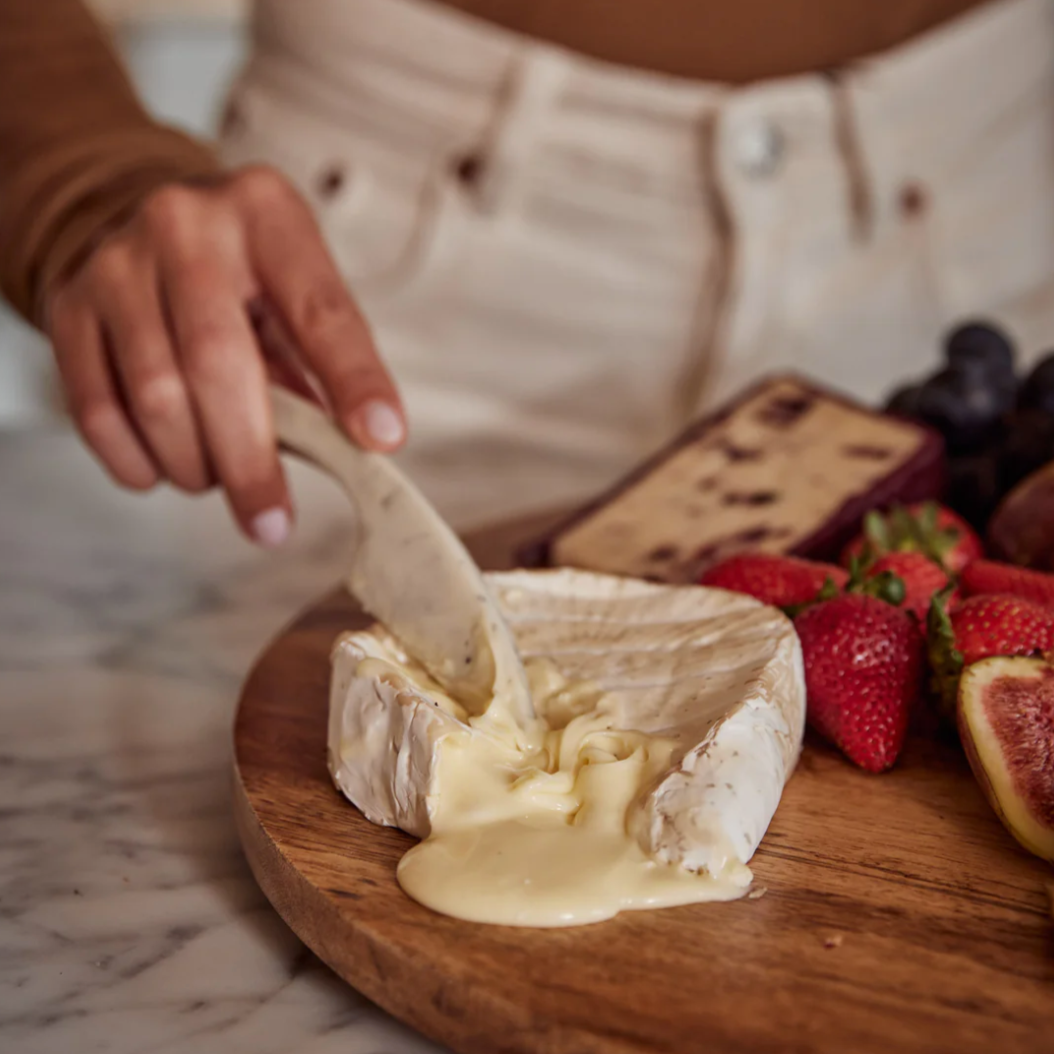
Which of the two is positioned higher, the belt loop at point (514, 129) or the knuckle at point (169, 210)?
the belt loop at point (514, 129)

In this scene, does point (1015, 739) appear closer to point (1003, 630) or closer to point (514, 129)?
point (1003, 630)

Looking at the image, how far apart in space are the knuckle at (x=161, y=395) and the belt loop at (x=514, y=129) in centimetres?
73

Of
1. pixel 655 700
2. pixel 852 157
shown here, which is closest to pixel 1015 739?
pixel 655 700

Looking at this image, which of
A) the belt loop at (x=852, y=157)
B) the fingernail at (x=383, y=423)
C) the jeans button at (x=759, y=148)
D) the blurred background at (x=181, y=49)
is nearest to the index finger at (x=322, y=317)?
the fingernail at (x=383, y=423)

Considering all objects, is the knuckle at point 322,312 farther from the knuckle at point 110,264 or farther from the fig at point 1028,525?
the fig at point 1028,525

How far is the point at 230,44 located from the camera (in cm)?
298

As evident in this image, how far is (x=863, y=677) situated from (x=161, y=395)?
750 mm

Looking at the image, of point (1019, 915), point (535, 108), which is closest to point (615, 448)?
point (535, 108)

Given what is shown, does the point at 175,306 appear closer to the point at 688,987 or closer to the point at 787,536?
the point at 787,536

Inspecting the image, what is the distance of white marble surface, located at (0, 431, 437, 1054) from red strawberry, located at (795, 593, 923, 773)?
1.50ft

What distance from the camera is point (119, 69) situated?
1850mm

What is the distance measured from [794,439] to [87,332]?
860mm

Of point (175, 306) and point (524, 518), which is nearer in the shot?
point (175, 306)

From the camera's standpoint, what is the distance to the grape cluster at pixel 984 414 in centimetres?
158
